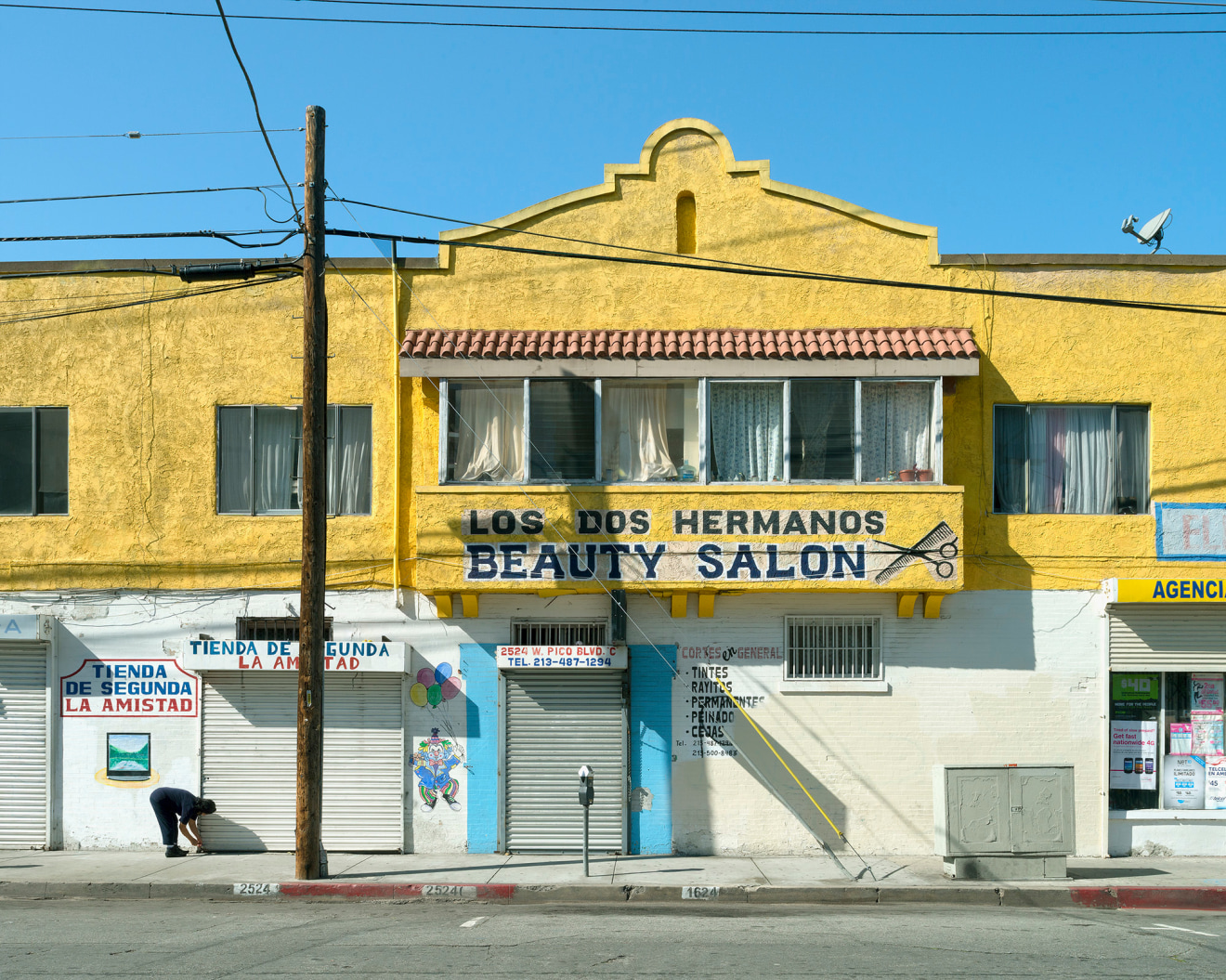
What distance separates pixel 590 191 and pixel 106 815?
1007 centimetres

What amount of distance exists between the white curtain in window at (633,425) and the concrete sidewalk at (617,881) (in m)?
4.84

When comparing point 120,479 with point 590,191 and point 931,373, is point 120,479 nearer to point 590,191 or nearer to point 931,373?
point 590,191

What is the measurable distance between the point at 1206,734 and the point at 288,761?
11616mm

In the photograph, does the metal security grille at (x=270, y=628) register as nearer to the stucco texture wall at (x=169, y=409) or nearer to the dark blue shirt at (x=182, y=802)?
the stucco texture wall at (x=169, y=409)

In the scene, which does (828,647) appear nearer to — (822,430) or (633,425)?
(822,430)

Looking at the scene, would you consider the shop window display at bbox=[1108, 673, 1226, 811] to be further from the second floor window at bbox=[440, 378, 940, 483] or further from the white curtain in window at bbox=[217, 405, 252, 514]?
the white curtain in window at bbox=[217, 405, 252, 514]

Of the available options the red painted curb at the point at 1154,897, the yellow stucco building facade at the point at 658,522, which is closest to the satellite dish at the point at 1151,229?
the yellow stucco building facade at the point at 658,522

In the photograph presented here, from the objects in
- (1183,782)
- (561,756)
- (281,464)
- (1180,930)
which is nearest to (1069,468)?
(1183,782)

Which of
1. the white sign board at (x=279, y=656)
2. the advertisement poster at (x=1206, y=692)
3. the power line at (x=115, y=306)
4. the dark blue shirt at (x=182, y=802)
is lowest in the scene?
the dark blue shirt at (x=182, y=802)

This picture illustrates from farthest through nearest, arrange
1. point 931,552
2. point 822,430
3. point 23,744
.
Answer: point 23,744 → point 822,430 → point 931,552

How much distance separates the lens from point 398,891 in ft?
39.7

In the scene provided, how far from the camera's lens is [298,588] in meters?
14.5

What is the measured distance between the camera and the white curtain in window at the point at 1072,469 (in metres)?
14.4

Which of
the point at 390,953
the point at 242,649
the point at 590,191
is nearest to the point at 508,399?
the point at 590,191
